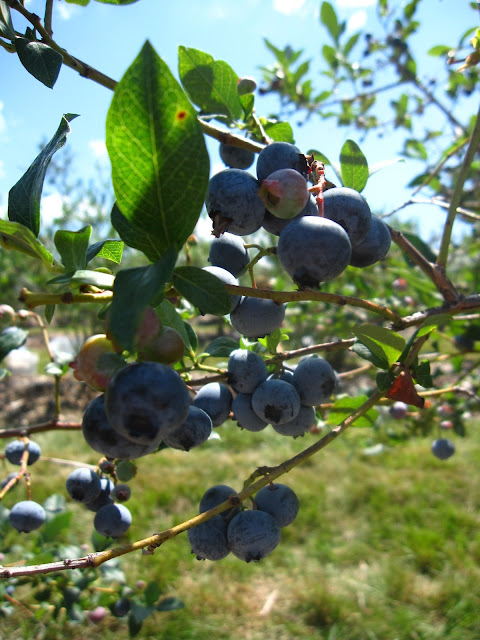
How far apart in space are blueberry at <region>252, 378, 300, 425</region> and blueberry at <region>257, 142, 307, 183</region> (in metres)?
0.43

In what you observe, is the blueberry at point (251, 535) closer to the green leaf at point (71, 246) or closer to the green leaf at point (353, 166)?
the green leaf at point (71, 246)

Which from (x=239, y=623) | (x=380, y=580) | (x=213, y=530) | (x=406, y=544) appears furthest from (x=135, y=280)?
(x=406, y=544)

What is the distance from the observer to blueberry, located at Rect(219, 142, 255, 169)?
3.41ft

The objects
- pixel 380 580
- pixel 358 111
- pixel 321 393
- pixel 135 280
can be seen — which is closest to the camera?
pixel 135 280

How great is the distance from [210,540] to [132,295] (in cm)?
59

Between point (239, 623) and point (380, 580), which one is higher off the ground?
point (380, 580)

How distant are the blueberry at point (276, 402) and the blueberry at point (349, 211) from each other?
37cm

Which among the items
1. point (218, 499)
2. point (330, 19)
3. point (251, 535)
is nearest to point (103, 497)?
point (218, 499)

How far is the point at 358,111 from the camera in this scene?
3443 mm

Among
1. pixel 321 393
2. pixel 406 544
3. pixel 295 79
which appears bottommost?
pixel 321 393

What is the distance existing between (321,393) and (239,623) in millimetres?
2233

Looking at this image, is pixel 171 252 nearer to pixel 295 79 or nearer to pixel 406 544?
pixel 295 79

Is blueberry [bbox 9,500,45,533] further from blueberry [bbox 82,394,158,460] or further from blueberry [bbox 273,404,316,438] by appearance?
blueberry [bbox 82,394,158,460]

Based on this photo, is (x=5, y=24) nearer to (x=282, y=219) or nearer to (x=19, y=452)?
(x=282, y=219)
